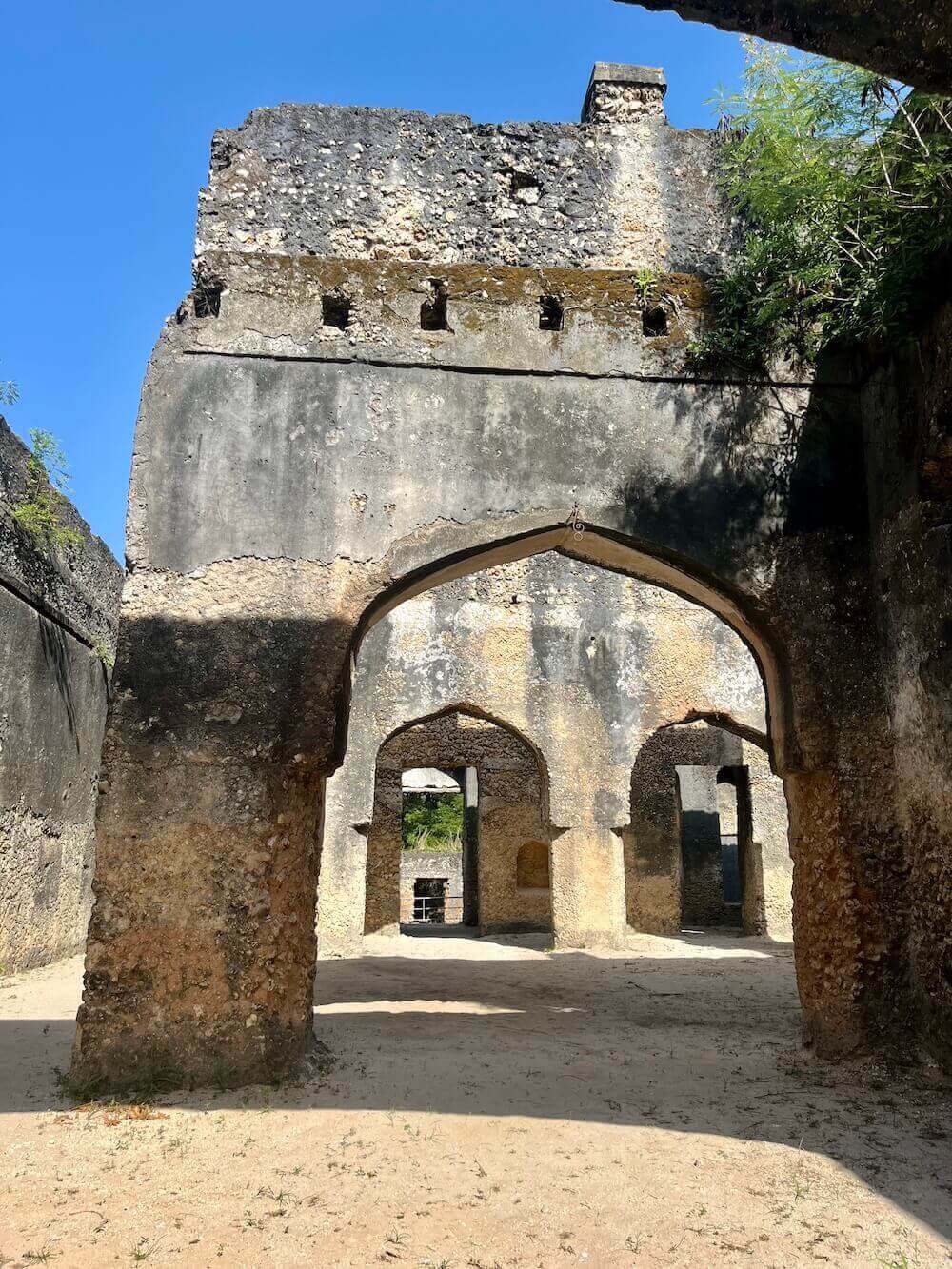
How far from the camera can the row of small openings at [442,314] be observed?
16.8 feet

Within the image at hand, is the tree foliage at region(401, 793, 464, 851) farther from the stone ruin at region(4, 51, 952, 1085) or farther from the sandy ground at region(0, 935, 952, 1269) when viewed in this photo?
the stone ruin at region(4, 51, 952, 1085)

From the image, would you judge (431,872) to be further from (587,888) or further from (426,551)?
(426,551)

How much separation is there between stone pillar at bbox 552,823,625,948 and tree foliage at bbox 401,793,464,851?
1374cm

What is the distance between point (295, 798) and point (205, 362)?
7.63ft

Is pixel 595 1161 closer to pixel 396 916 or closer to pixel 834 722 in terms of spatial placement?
pixel 834 722

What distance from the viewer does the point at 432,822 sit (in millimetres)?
25484

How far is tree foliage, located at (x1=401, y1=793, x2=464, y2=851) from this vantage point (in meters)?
24.7

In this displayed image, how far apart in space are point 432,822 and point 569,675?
15.1 meters

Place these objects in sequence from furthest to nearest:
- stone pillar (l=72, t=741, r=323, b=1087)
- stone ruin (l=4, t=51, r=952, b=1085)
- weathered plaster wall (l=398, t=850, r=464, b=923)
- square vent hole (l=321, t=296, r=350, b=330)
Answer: weathered plaster wall (l=398, t=850, r=464, b=923)
square vent hole (l=321, t=296, r=350, b=330)
stone ruin (l=4, t=51, r=952, b=1085)
stone pillar (l=72, t=741, r=323, b=1087)

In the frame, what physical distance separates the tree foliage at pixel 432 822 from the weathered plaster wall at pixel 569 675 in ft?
45.1

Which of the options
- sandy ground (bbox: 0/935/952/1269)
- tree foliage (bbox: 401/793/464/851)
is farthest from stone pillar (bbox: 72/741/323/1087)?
tree foliage (bbox: 401/793/464/851)

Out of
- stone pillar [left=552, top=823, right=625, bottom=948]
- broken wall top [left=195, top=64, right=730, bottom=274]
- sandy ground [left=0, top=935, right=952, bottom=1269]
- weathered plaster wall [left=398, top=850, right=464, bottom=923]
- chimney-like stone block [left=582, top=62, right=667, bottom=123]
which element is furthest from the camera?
weathered plaster wall [left=398, top=850, right=464, bottom=923]

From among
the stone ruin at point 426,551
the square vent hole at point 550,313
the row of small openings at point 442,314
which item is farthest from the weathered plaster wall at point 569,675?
the square vent hole at point 550,313

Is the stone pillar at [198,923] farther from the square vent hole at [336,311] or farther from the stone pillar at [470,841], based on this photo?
the stone pillar at [470,841]
